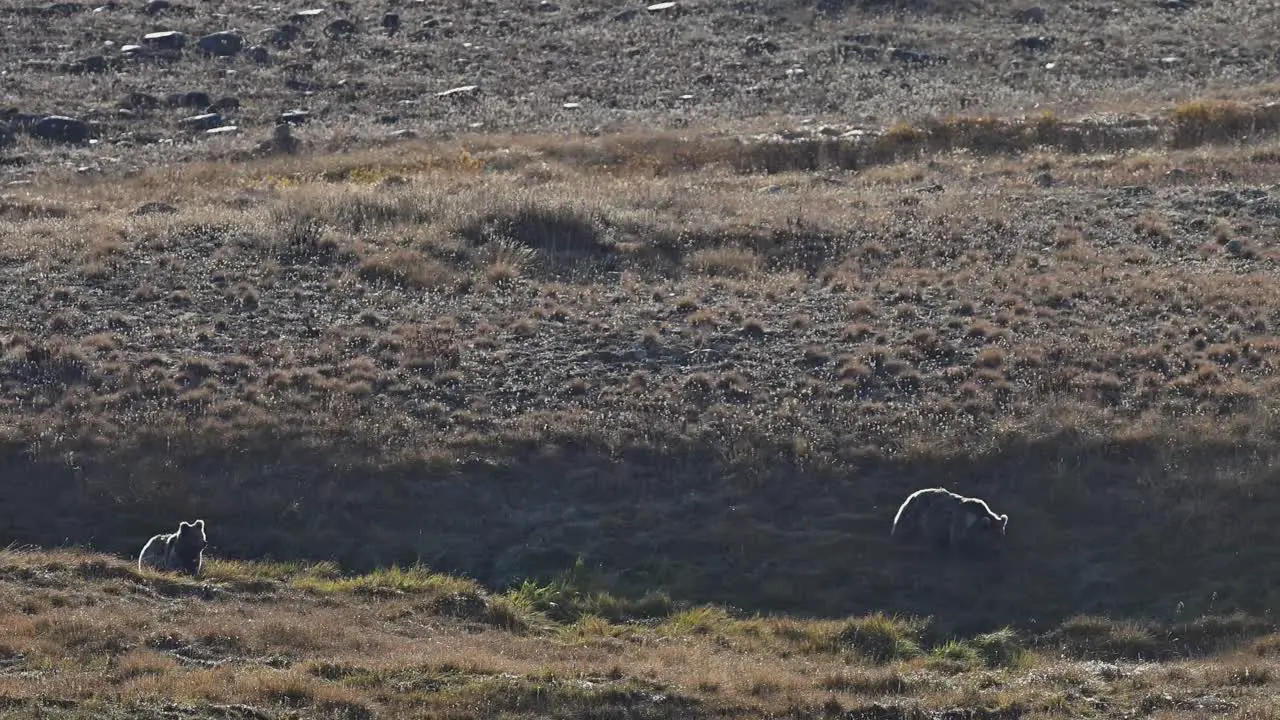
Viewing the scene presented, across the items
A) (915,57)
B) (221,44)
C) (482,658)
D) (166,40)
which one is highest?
(482,658)

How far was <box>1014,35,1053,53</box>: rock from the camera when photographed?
48594mm

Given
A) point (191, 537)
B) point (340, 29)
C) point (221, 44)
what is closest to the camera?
point (191, 537)

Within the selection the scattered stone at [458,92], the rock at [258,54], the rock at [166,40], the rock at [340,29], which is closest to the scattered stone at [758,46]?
the scattered stone at [458,92]

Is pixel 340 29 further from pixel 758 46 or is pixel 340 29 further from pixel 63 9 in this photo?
pixel 758 46

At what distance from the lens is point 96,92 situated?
4416cm

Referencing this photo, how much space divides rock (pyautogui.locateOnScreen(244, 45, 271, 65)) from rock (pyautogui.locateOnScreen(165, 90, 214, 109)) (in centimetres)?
470

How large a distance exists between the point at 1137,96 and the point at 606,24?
17808 millimetres

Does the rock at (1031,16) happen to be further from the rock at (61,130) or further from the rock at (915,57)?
the rock at (61,130)

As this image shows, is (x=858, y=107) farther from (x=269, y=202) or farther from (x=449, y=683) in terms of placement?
(x=449, y=683)

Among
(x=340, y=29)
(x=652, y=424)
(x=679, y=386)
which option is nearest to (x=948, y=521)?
(x=652, y=424)

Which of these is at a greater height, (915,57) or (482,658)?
(482,658)

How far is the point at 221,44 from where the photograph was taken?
4944 cm

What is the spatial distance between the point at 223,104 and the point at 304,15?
11.7 metres

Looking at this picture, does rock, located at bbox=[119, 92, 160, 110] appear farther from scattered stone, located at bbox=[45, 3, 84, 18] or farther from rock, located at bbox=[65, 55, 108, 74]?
scattered stone, located at bbox=[45, 3, 84, 18]
